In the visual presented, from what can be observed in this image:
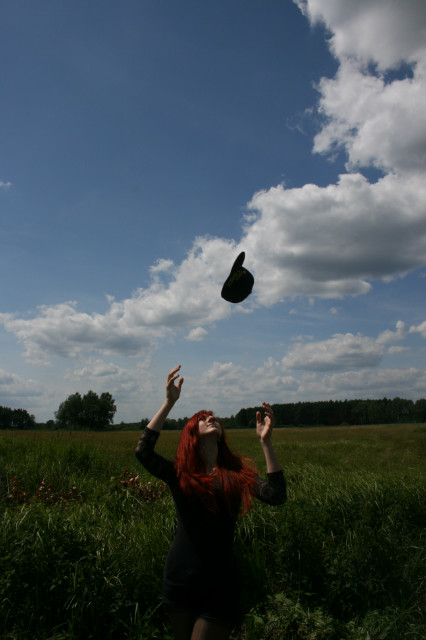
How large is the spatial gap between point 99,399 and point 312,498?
193 feet

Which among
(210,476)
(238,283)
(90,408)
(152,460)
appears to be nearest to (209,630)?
(210,476)

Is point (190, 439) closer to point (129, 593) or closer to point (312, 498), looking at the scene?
point (129, 593)

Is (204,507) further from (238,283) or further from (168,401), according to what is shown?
(238,283)

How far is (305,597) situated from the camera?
16.5ft

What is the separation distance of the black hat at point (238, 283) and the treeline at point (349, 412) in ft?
277

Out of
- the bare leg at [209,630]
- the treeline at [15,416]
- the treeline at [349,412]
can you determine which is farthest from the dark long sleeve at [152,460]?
the treeline at [349,412]

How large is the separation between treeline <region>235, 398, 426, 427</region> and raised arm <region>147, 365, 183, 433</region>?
84920 mm

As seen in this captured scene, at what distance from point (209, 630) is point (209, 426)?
3.50 ft

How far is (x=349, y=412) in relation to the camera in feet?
326

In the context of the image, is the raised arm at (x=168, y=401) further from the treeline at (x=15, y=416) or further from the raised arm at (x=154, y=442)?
the treeline at (x=15, y=416)

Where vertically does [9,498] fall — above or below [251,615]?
above

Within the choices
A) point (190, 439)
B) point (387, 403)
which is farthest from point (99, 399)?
point (387, 403)

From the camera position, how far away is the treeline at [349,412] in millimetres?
90125

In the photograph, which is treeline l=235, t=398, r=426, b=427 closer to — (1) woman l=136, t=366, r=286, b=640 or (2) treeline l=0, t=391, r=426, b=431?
(2) treeline l=0, t=391, r=426, b=431
